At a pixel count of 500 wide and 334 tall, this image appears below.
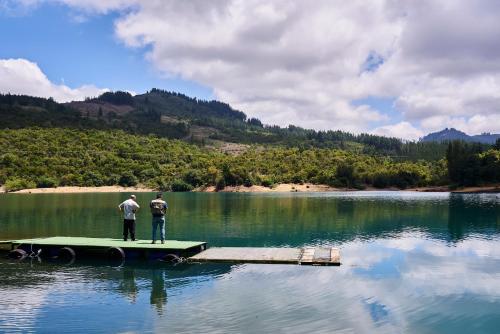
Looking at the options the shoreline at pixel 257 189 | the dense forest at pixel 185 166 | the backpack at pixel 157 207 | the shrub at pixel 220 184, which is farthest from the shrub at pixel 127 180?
the backpack at pixel 157 207

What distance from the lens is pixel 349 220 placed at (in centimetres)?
4781

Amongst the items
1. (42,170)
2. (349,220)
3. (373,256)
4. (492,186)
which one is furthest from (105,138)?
(373,256)

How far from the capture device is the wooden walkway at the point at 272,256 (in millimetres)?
23703

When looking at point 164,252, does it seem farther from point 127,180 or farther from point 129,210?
point 127,180

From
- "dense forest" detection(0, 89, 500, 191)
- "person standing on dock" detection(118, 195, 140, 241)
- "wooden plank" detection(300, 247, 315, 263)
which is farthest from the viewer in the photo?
"dense forest" detection(0, 89, 500, 191)

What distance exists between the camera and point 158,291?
1872 centimetres

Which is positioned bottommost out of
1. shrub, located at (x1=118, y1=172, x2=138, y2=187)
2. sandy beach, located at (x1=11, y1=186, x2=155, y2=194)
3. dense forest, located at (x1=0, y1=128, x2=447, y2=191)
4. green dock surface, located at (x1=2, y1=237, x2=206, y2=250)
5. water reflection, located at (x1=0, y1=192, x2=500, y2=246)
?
water reflection, located at (x1=0, y1=192, x2=500, y2=246)

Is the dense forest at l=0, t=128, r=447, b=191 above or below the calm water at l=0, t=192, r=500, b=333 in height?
above

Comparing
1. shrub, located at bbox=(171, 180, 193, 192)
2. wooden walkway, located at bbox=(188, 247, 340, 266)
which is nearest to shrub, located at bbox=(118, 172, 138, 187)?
shrub, located at bbox=(171, 180, 193, 192)

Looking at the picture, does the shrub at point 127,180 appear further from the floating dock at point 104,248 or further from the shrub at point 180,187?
the floating dock at point 104,248

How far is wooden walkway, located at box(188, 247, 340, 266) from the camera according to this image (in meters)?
23.7

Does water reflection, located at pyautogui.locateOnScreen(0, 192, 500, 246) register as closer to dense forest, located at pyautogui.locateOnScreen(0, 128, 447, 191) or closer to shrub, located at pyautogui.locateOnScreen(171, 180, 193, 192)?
dense forest, located at pyautogui.locateOnScreen(0, 128, 447, 191)

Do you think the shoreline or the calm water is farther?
the shoreline

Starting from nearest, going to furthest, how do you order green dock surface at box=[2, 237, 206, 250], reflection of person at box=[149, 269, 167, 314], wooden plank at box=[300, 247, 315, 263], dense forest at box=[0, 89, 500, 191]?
reflection of person at box=[149, 269, 167, 314], wooden plank at box=[300, 247, 315, 263], green dock surface at box=[2, 237, 206, 250], dense forest at box=[0, 89, 500, 191]
